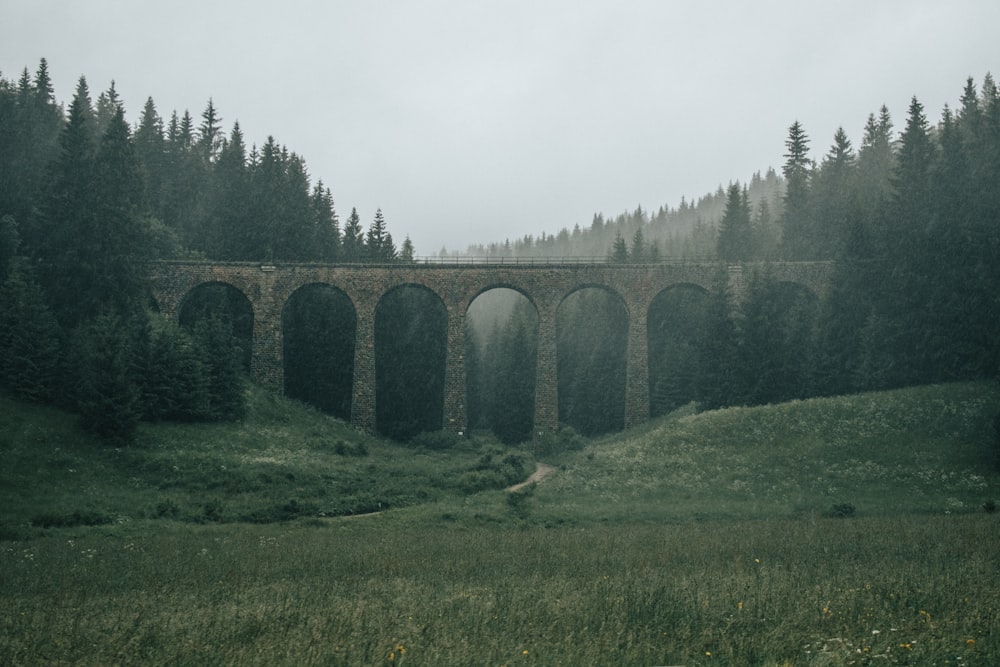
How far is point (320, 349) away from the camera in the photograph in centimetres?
6538

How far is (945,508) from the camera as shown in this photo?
83.4 feet

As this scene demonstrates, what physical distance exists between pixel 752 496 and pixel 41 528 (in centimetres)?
2604

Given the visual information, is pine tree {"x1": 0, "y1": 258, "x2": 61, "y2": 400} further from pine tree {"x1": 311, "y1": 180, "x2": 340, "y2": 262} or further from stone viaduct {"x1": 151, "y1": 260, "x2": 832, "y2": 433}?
pine tree {"x1": 311, "y1": 180, "x2": 340, "y2": 262}

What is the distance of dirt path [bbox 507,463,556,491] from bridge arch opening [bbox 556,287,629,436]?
76.0ft

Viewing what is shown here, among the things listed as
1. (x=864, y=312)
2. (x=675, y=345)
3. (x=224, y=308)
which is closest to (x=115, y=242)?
(x=224, y=308)

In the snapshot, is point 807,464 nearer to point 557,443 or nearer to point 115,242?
point 557,443

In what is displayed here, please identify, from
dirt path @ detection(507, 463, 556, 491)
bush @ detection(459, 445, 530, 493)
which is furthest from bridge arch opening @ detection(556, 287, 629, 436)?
bush @ detection(459, 445, 530, 493)

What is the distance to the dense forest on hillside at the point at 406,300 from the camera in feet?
133

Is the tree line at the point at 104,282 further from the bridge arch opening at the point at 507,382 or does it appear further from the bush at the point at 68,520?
the bridge arch opening at the point at 507,382

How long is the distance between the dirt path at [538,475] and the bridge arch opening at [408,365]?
20905 millimetres

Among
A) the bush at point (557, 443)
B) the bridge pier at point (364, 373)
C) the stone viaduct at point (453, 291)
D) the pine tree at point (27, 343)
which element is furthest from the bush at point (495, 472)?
the pine tree at point (27, 343)

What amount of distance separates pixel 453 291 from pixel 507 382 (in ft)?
66.9

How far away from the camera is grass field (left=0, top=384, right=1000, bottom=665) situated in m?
8.62

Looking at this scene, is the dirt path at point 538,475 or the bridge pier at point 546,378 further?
the bridge pier at point 546,378
